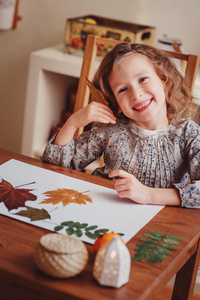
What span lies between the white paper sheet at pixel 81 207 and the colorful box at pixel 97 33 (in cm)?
111

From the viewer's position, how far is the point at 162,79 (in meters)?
1.39

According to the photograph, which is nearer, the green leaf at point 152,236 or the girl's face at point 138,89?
the green leaf at point 152,236

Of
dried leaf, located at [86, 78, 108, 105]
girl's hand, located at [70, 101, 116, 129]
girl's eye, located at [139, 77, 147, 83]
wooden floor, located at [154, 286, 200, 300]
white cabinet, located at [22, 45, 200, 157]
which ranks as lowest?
wooden floor, located at [154, 286, 200, 300]

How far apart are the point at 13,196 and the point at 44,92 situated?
134 centimetres

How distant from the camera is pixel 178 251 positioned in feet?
2.93

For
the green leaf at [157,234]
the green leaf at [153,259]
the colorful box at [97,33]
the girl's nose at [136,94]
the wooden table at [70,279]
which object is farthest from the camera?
the colorful box at [97,33]

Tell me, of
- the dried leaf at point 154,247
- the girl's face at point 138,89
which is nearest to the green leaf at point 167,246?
the dried leaf at point 154,247

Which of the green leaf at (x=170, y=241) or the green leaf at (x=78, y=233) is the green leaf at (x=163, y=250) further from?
the green leaf at (x=78, y=233)

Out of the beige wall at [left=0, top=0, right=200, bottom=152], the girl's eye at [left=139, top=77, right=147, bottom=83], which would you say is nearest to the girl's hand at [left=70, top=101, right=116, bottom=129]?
the girl's eye at [left=139, top=77, right=147, bottom=83]

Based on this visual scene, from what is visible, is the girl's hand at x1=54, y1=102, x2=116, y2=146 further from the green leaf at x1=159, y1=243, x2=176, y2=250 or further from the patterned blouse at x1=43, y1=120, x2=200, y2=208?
the green leaf at x1=159, y1=243, x2=176, y2=250

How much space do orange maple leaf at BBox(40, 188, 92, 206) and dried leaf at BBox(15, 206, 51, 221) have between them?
5 centimetres

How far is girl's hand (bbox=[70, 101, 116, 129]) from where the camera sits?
133 centimetres

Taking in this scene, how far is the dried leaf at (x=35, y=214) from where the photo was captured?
96 centimetres

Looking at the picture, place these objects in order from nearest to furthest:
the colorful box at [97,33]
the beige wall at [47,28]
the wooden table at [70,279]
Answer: the wooden table at [70,279]
the colorful box at [97,33]
the beige wall at [47,28]
